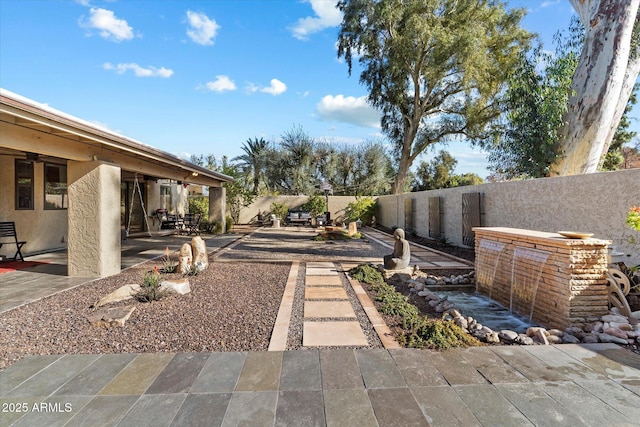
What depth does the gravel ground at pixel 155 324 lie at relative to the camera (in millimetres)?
3039

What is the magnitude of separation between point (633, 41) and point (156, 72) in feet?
50.3

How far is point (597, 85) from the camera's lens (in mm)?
7434

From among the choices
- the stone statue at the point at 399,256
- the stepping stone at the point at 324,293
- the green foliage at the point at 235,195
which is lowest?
the stepping stone at the point at 324,293

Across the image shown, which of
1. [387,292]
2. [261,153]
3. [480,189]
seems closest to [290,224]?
[261,153]

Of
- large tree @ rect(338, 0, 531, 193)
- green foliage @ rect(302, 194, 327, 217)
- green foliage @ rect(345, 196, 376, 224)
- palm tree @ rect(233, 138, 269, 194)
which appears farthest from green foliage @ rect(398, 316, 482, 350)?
palm tree @ rect(233, 138, 269, 194)

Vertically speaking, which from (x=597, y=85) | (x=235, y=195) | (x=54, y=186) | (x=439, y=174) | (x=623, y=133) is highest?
(x=623, y=133)

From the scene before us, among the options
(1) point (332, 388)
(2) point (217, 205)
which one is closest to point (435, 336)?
(1) point (332, 388)

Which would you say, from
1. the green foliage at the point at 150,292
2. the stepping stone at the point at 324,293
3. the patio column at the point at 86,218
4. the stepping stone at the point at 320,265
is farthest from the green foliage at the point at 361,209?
the green foliage at the point at 150,292

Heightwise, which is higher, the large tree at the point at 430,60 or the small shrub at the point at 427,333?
the large tree at the point at 430,60

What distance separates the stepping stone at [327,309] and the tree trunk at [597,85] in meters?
7.16

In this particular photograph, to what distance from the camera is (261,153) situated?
23.7 m

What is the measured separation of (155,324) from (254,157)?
21893 mm

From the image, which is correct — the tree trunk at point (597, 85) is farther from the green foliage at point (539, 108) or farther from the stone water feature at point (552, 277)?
the stone water feature at point (552, 277)

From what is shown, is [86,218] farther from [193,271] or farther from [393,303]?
[393,303]
